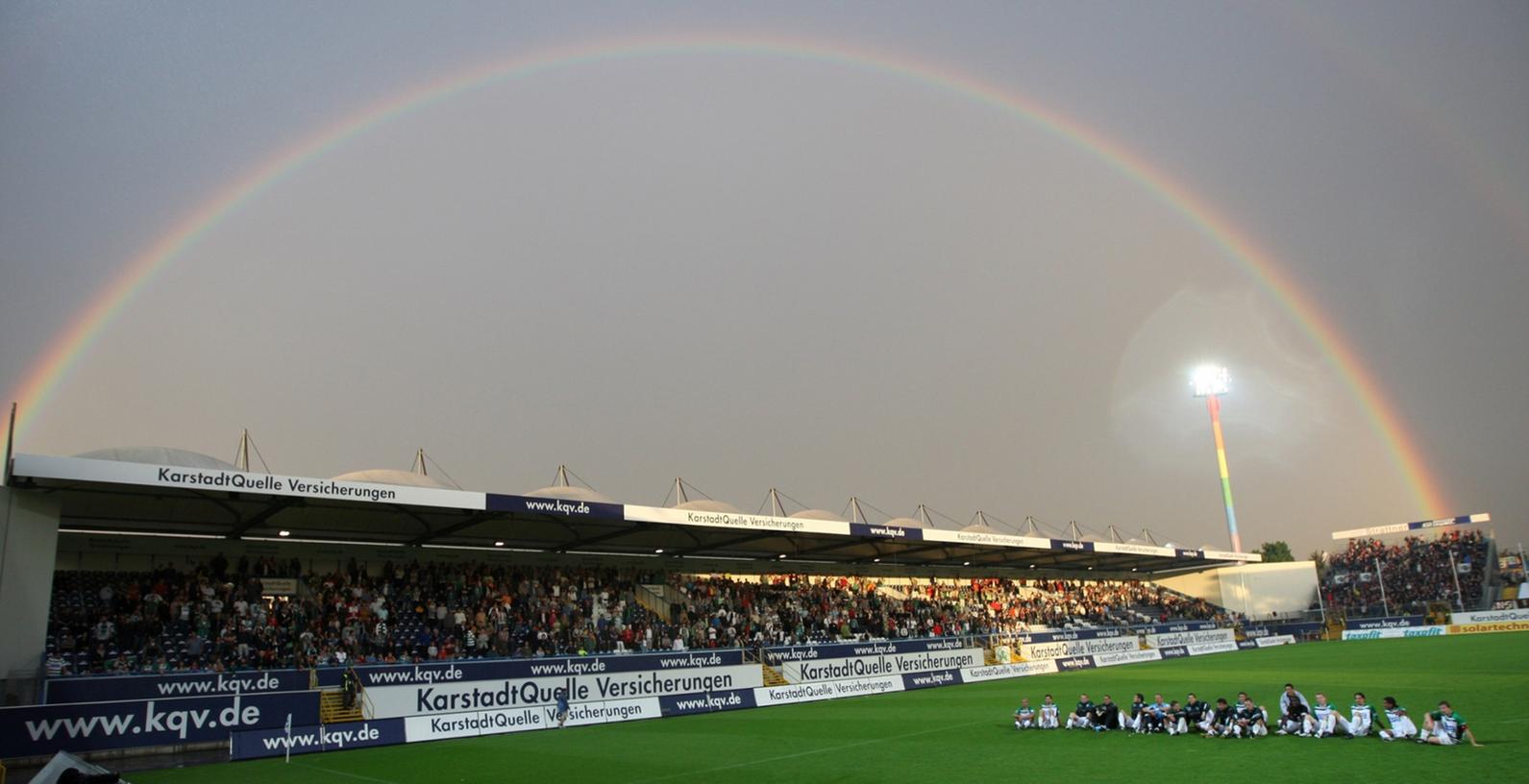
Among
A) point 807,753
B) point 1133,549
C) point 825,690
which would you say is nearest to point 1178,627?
point 1133,549

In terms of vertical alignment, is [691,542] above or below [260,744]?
above

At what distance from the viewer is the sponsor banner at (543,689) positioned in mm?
24359

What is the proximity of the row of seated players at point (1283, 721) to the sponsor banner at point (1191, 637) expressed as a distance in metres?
31.3

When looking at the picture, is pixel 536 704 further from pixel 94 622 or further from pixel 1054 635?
pixel 1054 635

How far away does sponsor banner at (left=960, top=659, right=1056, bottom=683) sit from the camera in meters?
38.4

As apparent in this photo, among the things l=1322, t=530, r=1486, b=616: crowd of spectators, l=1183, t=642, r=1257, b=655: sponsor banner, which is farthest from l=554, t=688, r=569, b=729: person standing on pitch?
l=1322, t=530, r=1486, b=616: crowd of spectators

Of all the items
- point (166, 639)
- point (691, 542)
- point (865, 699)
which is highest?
point (691, 542)

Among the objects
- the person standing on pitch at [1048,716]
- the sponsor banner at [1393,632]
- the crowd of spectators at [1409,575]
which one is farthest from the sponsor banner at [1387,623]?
the person standing on pitch at [1048,716]

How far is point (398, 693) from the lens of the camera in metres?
24.3

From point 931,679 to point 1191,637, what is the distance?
67.7ft

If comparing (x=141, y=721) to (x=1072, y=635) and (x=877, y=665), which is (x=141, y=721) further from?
(x=1072, y=635)

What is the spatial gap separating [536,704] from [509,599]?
6.68 metres

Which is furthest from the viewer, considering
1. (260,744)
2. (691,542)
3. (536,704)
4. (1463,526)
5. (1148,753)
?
(1463,526)

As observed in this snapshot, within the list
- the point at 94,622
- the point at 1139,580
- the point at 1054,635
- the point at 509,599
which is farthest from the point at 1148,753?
the point at 1139,580
